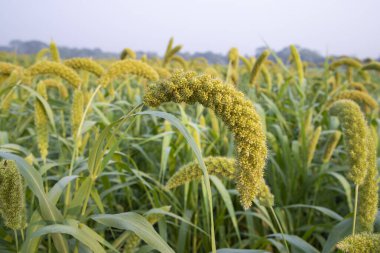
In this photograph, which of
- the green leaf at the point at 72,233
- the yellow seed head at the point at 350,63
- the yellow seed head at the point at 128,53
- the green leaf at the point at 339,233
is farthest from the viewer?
the yellow seed head at the point at 350,63

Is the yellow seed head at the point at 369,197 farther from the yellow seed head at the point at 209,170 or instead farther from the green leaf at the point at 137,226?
the green leaf at the point at 137,226

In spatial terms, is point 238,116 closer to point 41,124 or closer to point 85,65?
point 41,124

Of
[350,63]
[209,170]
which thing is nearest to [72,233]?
[209,170]

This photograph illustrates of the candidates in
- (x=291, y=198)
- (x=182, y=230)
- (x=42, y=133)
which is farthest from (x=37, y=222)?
(x=291, y=198)

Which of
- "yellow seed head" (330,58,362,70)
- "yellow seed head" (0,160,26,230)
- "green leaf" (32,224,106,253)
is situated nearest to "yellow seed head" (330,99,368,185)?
"green leaf" (32,224,106,253)

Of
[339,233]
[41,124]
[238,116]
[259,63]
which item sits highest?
[259,63]

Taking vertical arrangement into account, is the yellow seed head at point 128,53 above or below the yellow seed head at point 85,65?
above

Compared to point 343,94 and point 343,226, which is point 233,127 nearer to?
point 343,226

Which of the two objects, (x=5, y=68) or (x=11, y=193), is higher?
(x=5, y=68)

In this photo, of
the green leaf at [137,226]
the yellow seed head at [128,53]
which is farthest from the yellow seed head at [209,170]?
the yellow seed head at [128,53]

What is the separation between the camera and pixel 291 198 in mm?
2969

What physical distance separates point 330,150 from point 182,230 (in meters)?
1.31

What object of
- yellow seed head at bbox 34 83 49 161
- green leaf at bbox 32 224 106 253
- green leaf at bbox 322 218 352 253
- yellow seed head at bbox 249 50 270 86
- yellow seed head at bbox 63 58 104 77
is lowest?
green leaf at bbox 322 218 352 253

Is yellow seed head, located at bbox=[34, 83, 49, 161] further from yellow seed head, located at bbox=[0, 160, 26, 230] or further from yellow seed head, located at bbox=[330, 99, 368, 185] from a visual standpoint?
yellow seed head, located at bbox=[330, 99, 368, 185]
